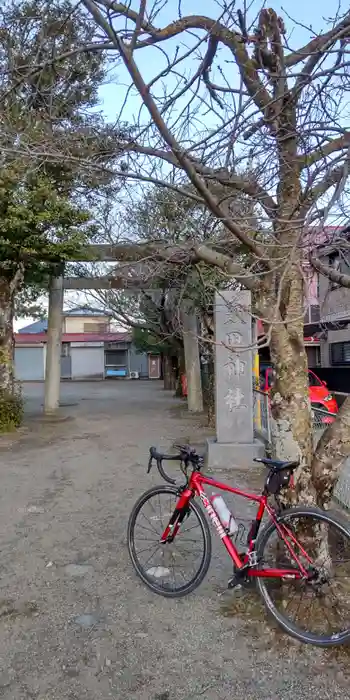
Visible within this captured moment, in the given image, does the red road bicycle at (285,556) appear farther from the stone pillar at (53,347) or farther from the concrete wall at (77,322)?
the concrete wall at (77,322)

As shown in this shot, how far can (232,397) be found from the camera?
7715 millimetres

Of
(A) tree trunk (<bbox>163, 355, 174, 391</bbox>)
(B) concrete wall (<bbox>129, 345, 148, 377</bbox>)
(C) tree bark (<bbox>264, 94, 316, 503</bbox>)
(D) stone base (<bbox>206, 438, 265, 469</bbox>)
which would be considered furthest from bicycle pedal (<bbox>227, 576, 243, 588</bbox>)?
(B) concrete wall (<bbox>129, 345, 148, 377</bbox>)

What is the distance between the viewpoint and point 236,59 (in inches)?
130

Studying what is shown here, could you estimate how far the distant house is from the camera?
121ft

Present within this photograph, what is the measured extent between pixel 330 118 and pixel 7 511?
4.69m

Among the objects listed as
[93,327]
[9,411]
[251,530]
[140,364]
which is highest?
[93,327]

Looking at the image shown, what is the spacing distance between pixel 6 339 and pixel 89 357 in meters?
26.9

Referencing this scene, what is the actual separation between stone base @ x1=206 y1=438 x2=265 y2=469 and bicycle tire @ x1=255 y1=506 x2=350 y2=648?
14.2 ft

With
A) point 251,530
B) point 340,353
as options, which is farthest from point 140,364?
point 251,530

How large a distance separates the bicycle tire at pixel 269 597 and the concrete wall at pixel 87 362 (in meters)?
35.8

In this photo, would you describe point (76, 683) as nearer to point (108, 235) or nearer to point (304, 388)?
point (304, 388)

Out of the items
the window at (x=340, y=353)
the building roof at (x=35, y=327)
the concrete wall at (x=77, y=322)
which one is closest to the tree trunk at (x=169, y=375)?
the window at (x=340, y=353)

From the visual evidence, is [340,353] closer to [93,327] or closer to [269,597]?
[269,597]

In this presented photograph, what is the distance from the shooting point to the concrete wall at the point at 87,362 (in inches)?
1510
